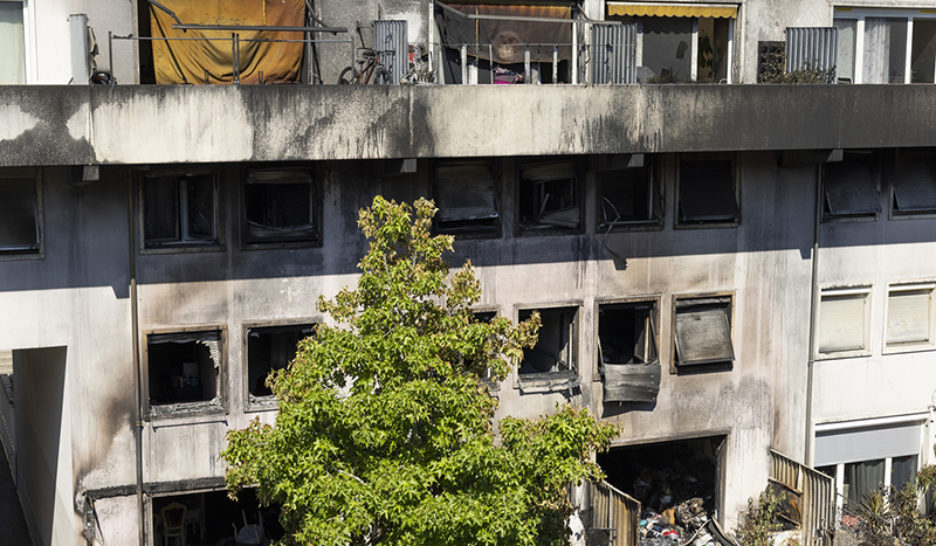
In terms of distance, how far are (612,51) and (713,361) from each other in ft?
18.7

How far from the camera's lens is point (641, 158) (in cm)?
1928

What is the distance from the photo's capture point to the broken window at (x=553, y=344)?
20.6m

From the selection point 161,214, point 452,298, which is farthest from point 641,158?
point 161,214

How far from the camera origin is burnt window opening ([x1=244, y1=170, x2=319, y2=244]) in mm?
18562

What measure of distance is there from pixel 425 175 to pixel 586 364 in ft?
14.3

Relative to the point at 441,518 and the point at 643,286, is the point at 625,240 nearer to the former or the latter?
the point at 643,286

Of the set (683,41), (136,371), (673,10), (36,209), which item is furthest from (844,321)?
(36,209)

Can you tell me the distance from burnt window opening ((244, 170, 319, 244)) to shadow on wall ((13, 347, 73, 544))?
340 cm

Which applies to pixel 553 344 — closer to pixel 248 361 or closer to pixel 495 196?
pixel 495 196

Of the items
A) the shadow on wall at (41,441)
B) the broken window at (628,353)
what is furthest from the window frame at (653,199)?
the shadow on wall at (41,441)

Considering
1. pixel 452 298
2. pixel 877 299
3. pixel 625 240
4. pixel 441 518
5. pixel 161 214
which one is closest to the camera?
pixel 441 518

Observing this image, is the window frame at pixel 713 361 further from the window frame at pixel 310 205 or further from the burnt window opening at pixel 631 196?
the window frame at pixel 310 205

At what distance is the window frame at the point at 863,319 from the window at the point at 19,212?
44.1ft

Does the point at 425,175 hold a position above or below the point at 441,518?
above
